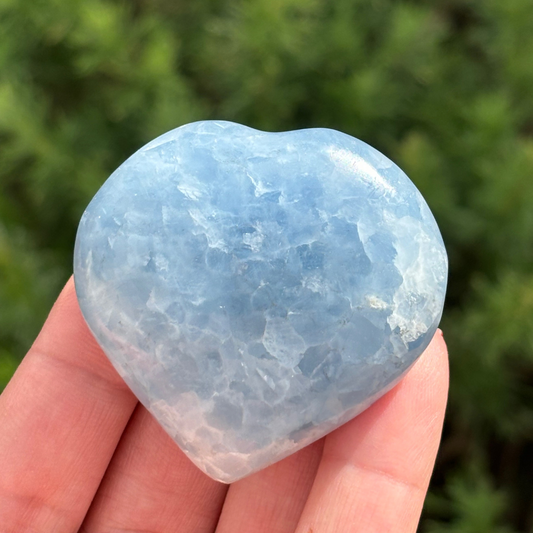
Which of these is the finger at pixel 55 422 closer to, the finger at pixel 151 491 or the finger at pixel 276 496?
the finger at pixel 151 491

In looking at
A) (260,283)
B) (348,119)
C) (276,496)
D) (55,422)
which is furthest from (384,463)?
(348,119)

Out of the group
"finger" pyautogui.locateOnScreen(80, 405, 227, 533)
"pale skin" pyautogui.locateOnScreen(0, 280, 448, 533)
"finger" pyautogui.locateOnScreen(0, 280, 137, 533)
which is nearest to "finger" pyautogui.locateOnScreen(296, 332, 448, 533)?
"pale skin" pyautogui.locateOnScreen(0, 280, 448, 533)

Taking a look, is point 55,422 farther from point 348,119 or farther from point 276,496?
point 348,119

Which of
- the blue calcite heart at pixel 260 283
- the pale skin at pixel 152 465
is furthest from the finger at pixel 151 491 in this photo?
the blue calcite heart at pixel 260 283

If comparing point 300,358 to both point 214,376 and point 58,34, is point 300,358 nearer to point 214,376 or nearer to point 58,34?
point 214,376

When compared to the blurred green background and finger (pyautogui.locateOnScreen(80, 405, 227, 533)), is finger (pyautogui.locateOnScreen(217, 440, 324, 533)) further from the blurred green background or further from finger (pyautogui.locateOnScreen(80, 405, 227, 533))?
the blurred green background

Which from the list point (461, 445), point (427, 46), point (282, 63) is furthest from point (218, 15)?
point (461, 445)
